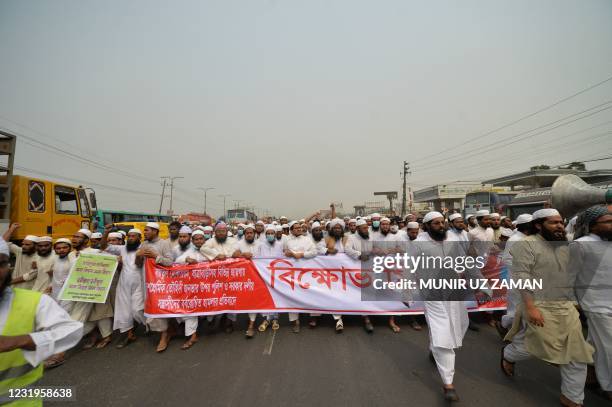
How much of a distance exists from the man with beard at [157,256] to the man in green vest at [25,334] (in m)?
2.69

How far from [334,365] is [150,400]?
1.98 metres

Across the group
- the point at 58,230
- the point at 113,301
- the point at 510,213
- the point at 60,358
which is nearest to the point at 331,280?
the point at 113,301

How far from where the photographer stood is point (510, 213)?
15344 millimetres

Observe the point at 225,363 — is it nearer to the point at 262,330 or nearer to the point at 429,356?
the point at 262,330

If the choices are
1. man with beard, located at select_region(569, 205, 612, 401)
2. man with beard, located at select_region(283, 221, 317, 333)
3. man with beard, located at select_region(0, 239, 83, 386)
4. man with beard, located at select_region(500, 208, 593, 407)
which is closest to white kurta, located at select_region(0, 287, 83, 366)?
man with beard, located at select_region(0, 239, 83, 386)

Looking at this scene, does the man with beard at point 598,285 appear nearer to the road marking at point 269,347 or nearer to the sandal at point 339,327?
the sandal at point 339,327

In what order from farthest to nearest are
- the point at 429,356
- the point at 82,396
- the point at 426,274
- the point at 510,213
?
1. the point at 510,213
2. the point at 429,356
3. the point at 426,274
4. the point at 82,396

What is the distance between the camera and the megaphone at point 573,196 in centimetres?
382

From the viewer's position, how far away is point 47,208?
7.33 m

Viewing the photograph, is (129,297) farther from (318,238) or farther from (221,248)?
(318,238)

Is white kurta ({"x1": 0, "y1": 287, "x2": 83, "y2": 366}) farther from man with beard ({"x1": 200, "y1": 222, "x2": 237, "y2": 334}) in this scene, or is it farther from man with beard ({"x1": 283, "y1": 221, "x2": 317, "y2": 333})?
man with beard ({"x1": 283, "y1": 221, "x2": 317, "y2": 333})

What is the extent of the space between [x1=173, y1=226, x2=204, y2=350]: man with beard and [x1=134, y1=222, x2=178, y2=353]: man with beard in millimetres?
161

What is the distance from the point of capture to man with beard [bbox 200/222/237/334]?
4605 millimetres

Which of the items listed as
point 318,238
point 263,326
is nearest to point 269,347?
point 263,326
